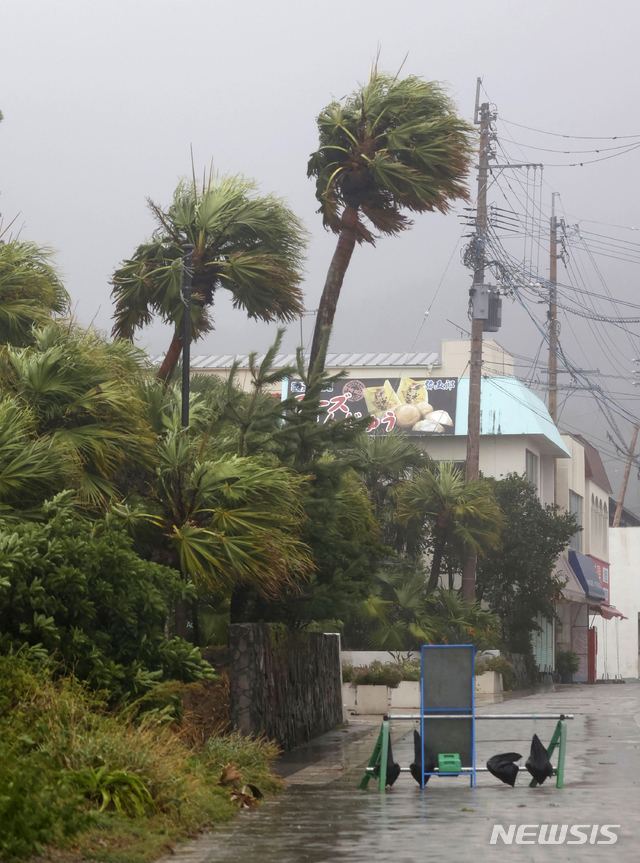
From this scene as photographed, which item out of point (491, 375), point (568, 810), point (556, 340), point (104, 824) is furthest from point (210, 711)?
point (556, 340)

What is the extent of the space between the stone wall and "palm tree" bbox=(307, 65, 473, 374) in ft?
17.2

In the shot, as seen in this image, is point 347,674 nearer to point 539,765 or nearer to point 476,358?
point 476,358

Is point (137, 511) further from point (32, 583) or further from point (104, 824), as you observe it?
point (104, 824)

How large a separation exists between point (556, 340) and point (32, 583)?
4365cm

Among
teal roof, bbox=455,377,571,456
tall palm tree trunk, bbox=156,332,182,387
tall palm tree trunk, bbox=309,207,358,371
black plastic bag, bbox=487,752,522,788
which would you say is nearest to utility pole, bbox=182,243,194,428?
tall palm tree trunk, bbox=156,332,182,387

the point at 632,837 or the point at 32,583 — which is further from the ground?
the point at 32,583

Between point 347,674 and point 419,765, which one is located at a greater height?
point 347,674

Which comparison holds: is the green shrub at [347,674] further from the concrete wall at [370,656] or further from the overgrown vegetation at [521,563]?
the overgrown vegetation at [521,563]

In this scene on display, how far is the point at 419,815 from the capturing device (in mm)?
10914

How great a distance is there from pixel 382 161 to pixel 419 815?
45.0 ft

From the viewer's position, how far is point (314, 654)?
2048 centimetres

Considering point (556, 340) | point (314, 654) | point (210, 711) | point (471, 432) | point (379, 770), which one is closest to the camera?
point (379, 770)
